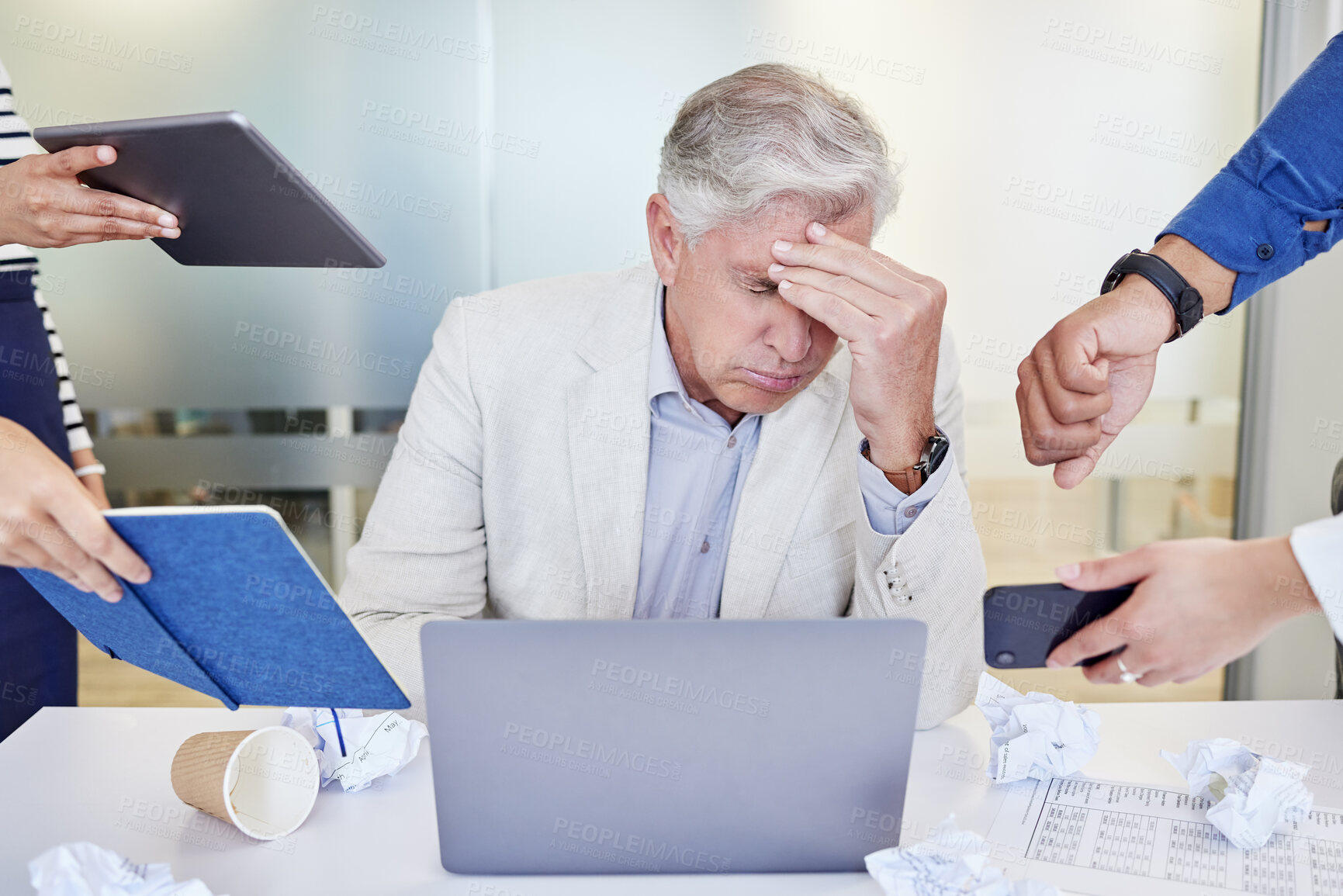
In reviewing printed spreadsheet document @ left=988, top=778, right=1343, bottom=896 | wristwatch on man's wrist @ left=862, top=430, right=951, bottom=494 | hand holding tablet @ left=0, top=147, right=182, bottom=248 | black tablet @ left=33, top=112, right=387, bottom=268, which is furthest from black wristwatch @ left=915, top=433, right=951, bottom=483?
hand holding tablet @ left=0, top=147, right=182, bottom=248

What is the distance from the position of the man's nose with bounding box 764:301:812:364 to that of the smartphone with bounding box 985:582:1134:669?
0.55 m

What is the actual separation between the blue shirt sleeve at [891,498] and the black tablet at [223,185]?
711 millimetres

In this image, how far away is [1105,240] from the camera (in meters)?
3.20

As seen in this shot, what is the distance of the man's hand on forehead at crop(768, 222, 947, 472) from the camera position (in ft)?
4.50

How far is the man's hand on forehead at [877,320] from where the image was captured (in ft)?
4.50

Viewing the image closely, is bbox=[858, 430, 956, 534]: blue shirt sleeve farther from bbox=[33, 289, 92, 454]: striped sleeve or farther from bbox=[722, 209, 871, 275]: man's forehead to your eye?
bbox=[33, 289, 92, 454]: striped sleeve

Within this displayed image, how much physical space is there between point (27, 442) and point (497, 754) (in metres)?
0.48

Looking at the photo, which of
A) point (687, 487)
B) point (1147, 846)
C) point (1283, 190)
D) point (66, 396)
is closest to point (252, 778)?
point (687, 487)

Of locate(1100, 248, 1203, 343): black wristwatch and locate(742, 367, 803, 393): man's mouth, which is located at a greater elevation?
locate(1100, 248, 1203, 343): black wristwatch

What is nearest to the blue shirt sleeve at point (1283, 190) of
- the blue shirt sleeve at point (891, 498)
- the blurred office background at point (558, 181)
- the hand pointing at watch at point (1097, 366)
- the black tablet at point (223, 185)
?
the hand pointing at watch at point (1097, 366)

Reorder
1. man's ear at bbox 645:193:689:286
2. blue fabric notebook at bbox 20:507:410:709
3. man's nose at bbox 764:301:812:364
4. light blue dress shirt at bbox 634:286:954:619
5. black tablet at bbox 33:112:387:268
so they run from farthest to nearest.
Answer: light blue dress shirt at bbox 634:286:954:619, man's ear at bbox 645:193:689:286, man's nose at bbox 764:301:812:364, black tablet at bbox 33:112:387:268, blue fabric notebook at bbox 20:507:410:709

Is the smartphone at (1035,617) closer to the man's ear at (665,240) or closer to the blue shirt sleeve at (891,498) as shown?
the blue shirt sleeve at (891,498)

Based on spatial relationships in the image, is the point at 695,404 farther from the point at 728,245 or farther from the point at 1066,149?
the point at 1066,149

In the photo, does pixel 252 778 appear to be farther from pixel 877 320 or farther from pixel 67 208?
pixel 877 320
